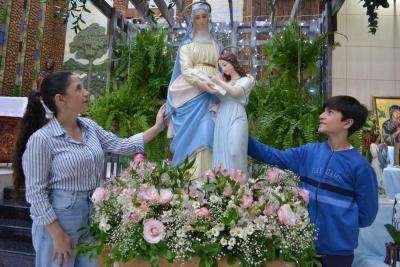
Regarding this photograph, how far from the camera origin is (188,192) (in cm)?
132

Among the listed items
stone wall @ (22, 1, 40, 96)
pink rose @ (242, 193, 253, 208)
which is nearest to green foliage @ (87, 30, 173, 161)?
pink rose @ (242, 193, 253, 208)

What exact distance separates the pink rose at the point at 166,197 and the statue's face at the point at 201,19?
140cm

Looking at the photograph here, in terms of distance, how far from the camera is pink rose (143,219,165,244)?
1172 millimetres

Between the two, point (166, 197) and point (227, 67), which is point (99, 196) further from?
point (227, 67)

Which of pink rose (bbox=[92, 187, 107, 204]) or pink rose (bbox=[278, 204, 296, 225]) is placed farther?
pink rose (bbox=[92, 187, 107, 204])

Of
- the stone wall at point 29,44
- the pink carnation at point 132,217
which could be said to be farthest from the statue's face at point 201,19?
the stone wall at point 29,44

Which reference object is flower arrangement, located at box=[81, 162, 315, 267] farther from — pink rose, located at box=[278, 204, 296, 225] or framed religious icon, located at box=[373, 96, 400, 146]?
framed religious icon, located at box=[373, 96, 400, 146]

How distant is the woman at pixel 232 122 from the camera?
1.94 m

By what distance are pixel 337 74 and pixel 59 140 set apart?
7424 millimetres

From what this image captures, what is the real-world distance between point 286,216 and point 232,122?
0.87m

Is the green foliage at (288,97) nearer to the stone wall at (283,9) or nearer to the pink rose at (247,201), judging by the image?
the pink rose at (247,201)

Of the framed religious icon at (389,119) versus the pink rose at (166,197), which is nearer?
the pink rose at (166,197)

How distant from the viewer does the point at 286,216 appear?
1200 mm

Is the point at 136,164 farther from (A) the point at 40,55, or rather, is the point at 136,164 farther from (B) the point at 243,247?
(A) the point at 40,55
